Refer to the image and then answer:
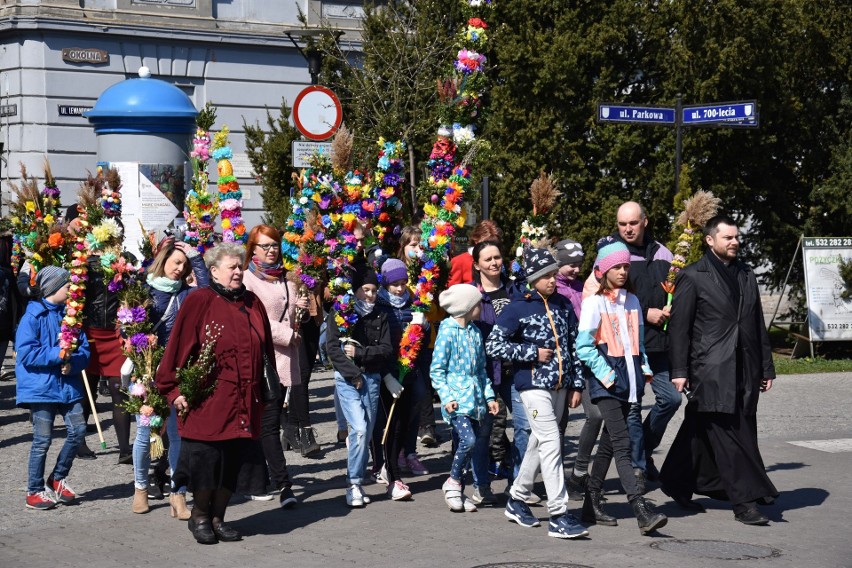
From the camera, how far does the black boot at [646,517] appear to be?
8.38m

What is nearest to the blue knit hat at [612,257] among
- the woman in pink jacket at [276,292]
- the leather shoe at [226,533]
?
the woman in pink jacket at [276,292]

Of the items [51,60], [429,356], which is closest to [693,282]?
[429,356]

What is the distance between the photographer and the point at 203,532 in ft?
27.5

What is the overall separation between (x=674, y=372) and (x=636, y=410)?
14.7 inches

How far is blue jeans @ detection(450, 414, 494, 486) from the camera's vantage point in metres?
9.27

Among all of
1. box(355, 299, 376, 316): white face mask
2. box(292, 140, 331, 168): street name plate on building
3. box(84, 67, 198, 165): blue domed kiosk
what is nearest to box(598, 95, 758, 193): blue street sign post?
box(292, 140, 331, 168): street name plate on building

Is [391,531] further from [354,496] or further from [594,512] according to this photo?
[594,512]

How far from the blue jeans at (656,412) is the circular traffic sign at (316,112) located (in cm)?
500

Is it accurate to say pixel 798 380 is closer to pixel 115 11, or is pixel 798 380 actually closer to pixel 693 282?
pixel 693 282

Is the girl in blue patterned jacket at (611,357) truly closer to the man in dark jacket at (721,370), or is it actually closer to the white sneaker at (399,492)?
the man in dark jacket at (721,370)

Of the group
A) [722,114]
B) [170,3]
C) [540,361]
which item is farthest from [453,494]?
[170,3]

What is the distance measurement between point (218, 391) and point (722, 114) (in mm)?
8728

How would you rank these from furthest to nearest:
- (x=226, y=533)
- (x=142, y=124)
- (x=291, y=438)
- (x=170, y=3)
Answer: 1. (x=170, y=3)
2. (x=142, y=124)
3. (x=291, y=438)
4. (x=226, y=533)

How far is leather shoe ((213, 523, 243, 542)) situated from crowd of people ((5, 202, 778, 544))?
12 mm
